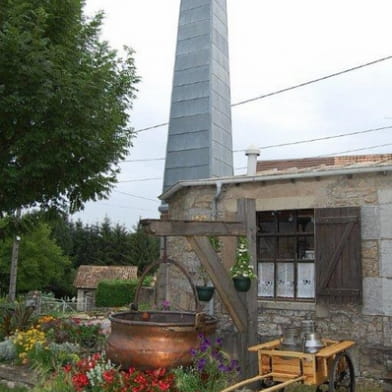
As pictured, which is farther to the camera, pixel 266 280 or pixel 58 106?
pixel 266 280

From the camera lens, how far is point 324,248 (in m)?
7.20

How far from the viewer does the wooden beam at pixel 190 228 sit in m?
4.97

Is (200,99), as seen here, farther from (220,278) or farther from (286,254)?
(220,278)

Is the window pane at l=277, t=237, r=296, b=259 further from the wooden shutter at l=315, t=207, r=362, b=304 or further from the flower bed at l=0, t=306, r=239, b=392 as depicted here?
the flower bed at l=0, t=306, r=239, b=392

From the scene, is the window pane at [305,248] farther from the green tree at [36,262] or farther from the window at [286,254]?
the green tree at [36,262]

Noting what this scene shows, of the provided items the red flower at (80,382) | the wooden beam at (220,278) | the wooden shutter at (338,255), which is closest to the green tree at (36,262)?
the wooden shutter at (338,255)

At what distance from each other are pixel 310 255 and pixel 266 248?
2.32ft

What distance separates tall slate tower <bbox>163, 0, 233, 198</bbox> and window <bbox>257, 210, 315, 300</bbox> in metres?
4.95

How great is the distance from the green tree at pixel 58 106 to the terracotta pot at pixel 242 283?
10.3ft

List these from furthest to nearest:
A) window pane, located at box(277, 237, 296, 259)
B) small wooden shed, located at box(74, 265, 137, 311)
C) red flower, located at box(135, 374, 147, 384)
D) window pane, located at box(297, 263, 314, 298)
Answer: small wooden shed, located at box(74, 265, 137, 311), window pane, located at box(277, 237, 296, 259), window pane, located at box(297, 263, 314, 298), red flower, located at box(135, 374, 147, 384)

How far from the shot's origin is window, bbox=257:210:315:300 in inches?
301

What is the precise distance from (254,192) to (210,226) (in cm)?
249

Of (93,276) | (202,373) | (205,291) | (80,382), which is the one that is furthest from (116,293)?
(202,373)

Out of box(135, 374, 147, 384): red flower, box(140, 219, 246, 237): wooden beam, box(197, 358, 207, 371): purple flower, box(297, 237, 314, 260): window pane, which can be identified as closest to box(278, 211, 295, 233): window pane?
box(297, 237, 314, 260): window pane
